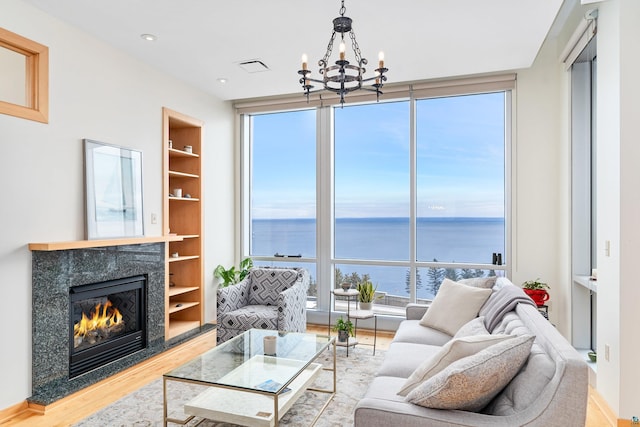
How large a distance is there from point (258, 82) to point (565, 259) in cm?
360

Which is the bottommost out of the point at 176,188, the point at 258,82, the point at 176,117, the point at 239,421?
the point at 239,421

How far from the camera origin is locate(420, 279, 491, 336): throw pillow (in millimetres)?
3082

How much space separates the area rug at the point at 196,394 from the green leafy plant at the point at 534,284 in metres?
1.79

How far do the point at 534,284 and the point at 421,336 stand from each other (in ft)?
5.49

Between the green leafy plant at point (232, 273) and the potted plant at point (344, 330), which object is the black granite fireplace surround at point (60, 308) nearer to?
the green leafy plant at point (232, 273)

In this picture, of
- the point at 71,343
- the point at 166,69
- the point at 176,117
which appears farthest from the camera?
the point at 176,117

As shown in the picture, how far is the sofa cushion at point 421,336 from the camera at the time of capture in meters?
2.94

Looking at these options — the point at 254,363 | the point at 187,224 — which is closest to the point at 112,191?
the point at 187,224

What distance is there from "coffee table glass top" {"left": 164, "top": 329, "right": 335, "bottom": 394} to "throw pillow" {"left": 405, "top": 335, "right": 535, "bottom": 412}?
0.86 m

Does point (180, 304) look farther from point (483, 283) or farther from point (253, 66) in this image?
point (483, 283)

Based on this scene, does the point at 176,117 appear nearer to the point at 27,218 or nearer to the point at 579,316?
the point at 27,218

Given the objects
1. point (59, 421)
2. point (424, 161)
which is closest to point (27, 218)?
point (59, 421)

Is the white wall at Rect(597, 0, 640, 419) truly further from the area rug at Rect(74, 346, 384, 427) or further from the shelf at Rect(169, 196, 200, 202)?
the shelf at Rect(169, 196, 200, 202)

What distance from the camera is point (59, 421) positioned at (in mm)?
2615
